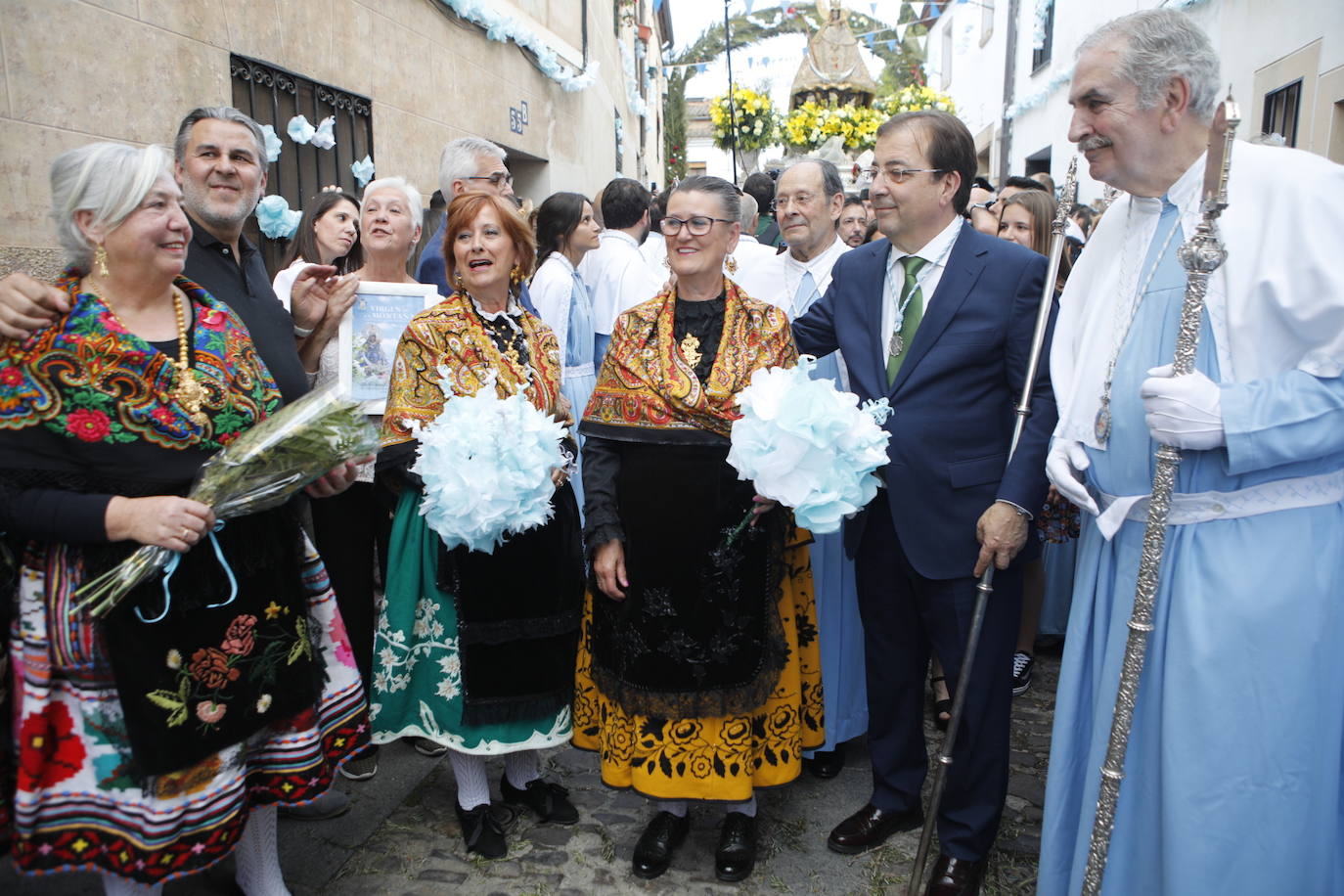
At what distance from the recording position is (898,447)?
2975mm

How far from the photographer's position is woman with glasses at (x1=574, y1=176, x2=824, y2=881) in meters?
3.06

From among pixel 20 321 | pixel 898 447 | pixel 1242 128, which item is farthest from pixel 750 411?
pixel 1242 128

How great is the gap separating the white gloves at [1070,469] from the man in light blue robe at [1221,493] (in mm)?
11

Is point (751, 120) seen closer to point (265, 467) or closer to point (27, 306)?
point (265, 467)

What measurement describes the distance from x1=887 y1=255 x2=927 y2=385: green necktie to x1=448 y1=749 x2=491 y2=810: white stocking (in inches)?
77.0

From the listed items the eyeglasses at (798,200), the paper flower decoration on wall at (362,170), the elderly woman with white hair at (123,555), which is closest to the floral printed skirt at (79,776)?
Result: the elderly woman with white hair at (123,555)

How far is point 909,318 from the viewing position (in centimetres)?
310

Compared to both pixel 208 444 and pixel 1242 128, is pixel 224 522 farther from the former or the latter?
pixel 1242 128

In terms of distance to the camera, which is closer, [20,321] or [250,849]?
[20,321]

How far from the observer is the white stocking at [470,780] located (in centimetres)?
334

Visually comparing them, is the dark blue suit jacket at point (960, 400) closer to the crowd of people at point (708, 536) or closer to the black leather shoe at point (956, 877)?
the crowd of people at point (708, 536)

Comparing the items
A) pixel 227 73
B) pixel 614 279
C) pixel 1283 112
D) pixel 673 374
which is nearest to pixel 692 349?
pixel 673 374

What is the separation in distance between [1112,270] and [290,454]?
86.5 inches

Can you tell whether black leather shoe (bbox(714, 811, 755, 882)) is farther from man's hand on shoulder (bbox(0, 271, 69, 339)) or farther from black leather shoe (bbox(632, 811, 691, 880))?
man's hand on shoulder (bbox(0, 271, 69, 339))
